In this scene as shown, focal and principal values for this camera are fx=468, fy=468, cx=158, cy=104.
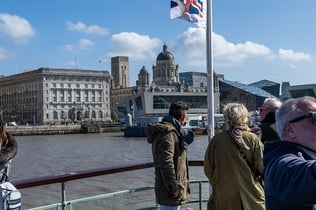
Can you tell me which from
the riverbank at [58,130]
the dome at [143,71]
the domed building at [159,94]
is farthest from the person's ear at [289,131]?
the dome at [143,71]

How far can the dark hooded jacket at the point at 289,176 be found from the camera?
5.52 ft

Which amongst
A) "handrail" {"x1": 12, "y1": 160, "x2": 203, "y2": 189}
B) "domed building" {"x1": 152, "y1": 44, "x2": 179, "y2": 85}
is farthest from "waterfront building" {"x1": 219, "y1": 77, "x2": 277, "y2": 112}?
"handrail" {"x1": 12, "y1": 160, "x2": 203, "y2": 189}

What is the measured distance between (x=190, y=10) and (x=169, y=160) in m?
3.76

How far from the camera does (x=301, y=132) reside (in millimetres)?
1932

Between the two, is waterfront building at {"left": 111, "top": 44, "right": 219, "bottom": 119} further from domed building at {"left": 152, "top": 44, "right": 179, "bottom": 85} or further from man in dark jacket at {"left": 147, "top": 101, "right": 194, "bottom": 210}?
man in dark jacket at {"left": 147, "top": 101, "right": 194, "bottom": 210}

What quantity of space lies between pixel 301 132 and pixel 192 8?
230 inches

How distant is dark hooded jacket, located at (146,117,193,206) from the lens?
440 centimetres

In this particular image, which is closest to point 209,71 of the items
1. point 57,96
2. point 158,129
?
point 158,129

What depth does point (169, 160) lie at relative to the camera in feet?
14.4

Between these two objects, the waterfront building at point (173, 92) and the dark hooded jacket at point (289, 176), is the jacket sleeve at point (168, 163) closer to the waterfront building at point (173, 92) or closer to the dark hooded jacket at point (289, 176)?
the dark hooded jacket at point (289, 176)

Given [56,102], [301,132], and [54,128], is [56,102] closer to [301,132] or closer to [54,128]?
[54,128]

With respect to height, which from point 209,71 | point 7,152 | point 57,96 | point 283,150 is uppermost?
point 57,96

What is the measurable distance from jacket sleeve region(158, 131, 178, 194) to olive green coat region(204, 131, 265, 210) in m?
0.81

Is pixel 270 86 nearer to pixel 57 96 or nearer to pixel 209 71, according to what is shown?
pixel 57 96
